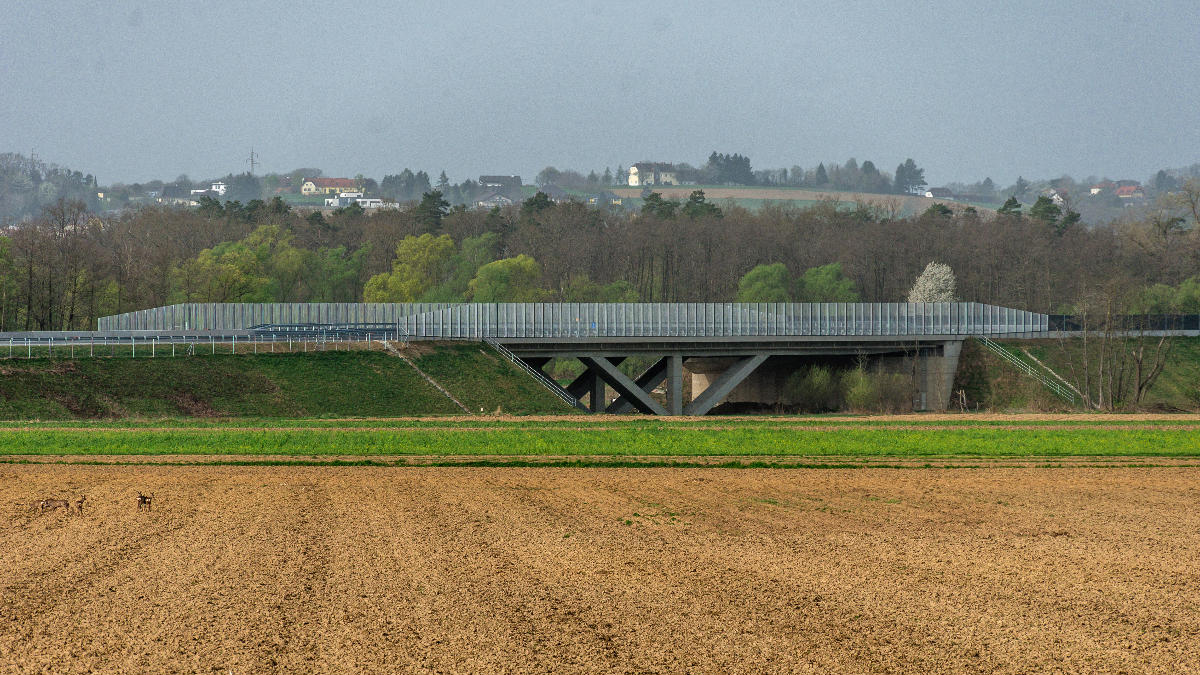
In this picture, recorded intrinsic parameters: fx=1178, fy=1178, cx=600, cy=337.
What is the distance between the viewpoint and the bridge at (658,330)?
77.6m

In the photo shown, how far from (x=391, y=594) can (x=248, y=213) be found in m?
158

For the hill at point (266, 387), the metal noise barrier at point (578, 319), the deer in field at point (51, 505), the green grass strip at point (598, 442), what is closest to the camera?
the deer in field at point (51, 505)

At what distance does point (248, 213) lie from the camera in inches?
6531

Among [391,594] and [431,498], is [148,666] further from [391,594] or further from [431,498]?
[431,498]

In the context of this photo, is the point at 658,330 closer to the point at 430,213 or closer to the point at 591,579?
the point at 591,579

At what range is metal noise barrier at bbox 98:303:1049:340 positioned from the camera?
263 ft

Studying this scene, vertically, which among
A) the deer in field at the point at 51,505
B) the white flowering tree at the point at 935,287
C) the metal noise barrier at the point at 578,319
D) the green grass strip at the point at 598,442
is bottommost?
the green grass strip at the point at 598,442

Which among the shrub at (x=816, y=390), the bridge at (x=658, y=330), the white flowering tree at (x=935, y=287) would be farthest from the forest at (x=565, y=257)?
the shrub at (x=816, y=390)

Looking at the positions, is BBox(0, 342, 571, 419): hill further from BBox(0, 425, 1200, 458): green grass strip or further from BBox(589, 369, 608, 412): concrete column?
BBox(589, 369, 608, 412): concrete column

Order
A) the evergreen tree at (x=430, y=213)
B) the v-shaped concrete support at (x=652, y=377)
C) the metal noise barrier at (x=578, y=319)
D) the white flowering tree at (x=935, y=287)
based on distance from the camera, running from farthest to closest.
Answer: the evergreen tree at (x=430, y=213)
the white flowering tree at (x=935, y=287)
the v-shaped concrete support at (x=652, y=377)
the metal noise barrier at (x=578, y=319)

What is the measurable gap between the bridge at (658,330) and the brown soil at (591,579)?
4781cm

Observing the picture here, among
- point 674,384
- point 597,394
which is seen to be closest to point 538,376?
point 674,384

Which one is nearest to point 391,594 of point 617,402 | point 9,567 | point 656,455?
point 9,567

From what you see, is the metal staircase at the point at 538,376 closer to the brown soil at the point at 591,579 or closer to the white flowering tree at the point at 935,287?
the brown soil at the point at 591,579
